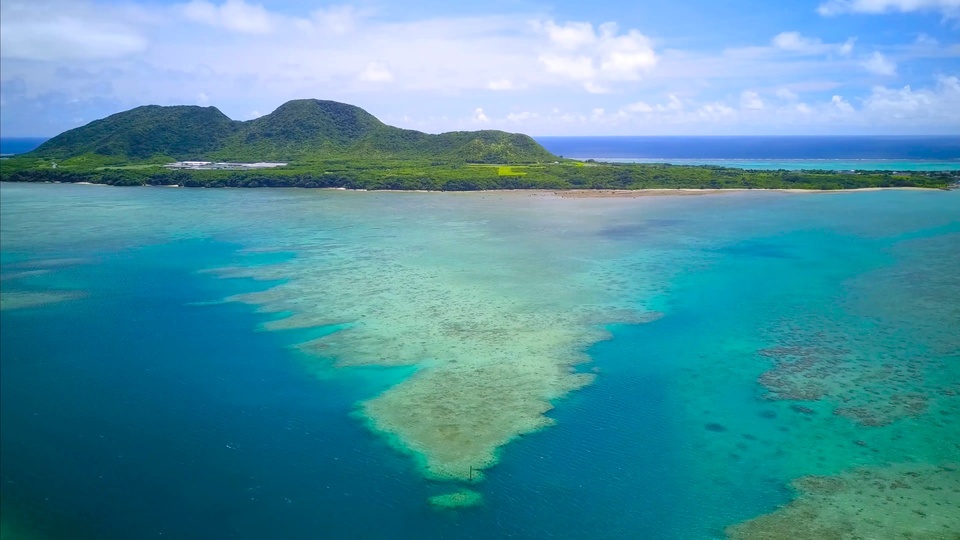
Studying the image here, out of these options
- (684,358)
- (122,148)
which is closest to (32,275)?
(684,358)

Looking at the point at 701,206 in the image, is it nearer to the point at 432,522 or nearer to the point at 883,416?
the point at 883,416

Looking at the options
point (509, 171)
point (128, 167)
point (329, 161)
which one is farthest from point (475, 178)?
point (128, 167)

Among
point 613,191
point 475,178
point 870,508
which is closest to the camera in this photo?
point 870,508

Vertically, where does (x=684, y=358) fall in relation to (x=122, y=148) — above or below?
below

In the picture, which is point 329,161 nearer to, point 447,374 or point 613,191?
point 613,191

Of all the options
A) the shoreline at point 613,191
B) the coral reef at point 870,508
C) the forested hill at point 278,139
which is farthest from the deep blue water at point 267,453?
the forested hill at point 278,139

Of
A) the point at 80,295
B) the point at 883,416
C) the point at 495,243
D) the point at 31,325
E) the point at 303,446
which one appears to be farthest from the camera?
the point at 495,243

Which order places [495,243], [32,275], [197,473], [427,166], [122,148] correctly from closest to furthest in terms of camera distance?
1. [197,473]
2. [32,275]
3. [495,243]
4. [427,166]
5. [122,148]
